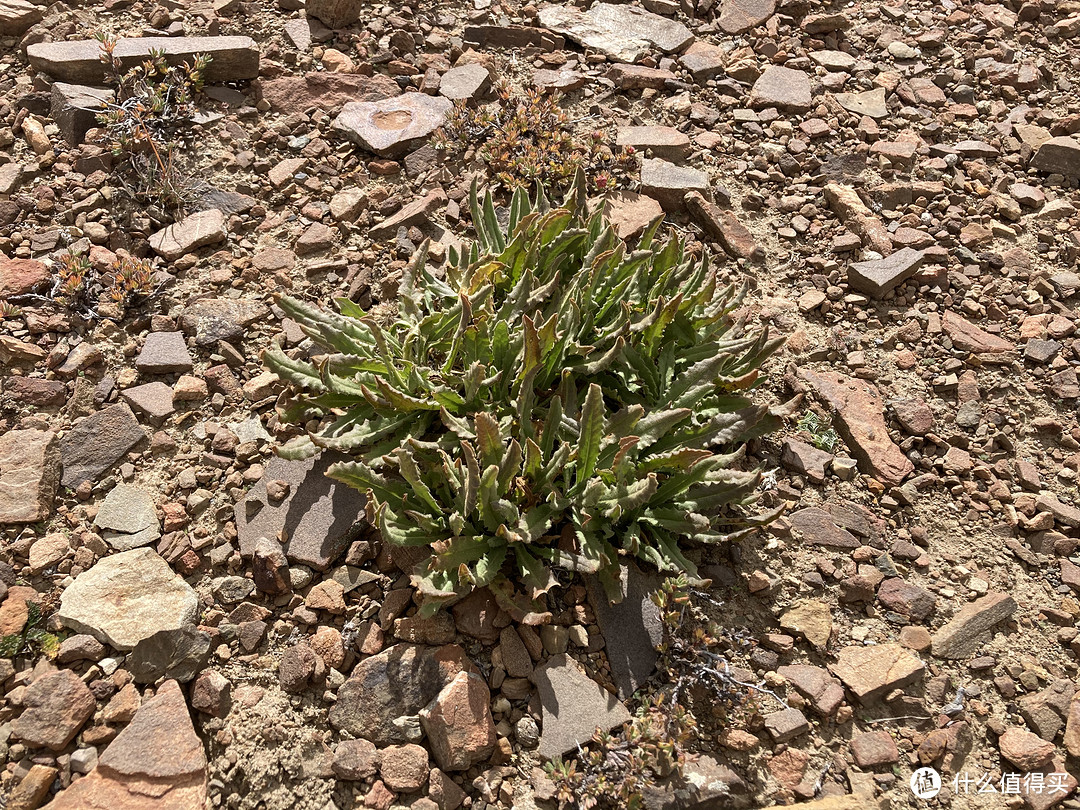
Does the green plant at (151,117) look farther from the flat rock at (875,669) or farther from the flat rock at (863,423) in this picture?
the flat rock at (875,669)

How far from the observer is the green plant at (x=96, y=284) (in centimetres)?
382

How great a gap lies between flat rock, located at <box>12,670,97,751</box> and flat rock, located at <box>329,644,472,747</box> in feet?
2.71

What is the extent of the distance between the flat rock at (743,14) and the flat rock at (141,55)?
3.15 metres

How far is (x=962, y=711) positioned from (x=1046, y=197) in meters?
3.30

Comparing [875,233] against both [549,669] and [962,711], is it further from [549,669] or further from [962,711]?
[549,669]

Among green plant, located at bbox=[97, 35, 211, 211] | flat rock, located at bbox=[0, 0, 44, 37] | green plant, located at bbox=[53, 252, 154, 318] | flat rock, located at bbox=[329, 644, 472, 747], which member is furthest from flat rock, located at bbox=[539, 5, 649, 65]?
flat rock, located at bbox=[329, 644, 472, 747]

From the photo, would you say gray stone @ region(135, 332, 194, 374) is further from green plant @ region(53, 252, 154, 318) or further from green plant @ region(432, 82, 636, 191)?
green plant @ region(432, 82, 636, 191)

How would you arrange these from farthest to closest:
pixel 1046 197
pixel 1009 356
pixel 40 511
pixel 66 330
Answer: pixel 1046 197
pixel 1009 356
pixel 66 330
pixel 40 511

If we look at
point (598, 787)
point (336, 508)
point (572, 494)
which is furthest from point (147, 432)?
point (598, 787)

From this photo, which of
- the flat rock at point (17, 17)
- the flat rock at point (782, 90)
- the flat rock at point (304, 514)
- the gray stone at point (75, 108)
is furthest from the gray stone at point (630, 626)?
the flat rock at point (17, 17)

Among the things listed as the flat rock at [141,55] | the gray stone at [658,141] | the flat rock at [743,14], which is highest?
the flat rock at [743,14]

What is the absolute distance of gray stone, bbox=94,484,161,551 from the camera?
10.6ft

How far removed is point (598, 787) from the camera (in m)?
2.76

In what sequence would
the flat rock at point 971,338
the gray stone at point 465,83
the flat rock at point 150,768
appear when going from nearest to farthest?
the flat rock at point 150,768 < the flat rock at point 971,338 < the gray stone at point 465,83
